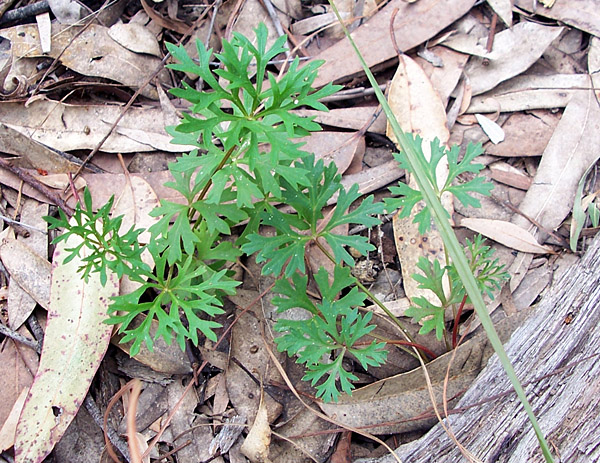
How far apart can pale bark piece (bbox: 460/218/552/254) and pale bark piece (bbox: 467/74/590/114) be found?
27.6 inches

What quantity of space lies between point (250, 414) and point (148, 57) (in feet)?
6.84

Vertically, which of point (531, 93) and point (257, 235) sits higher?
point (257, 235)

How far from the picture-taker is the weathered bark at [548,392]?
6.65ft

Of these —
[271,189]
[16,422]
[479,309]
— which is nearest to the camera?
[479,309]

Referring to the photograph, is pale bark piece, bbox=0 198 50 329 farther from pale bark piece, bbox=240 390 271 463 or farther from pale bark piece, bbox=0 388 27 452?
pale bark piece, bbox=240 390 271 463

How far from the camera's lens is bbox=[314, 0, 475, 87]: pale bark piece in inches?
124

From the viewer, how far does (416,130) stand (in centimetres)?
303

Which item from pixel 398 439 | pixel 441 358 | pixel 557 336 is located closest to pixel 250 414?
pixel 398 439

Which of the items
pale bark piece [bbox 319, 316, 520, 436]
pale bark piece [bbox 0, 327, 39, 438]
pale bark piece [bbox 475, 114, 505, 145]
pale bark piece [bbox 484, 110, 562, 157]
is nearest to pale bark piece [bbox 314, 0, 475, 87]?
pale bark piece [bbox 475, 114, 505, 145]

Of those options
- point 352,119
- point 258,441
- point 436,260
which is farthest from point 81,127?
point 436,260

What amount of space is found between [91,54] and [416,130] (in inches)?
75.1

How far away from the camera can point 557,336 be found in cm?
230

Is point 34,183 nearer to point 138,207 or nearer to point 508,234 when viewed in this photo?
point 138,207

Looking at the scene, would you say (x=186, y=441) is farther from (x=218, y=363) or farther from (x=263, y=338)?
(x=263, y=338)
